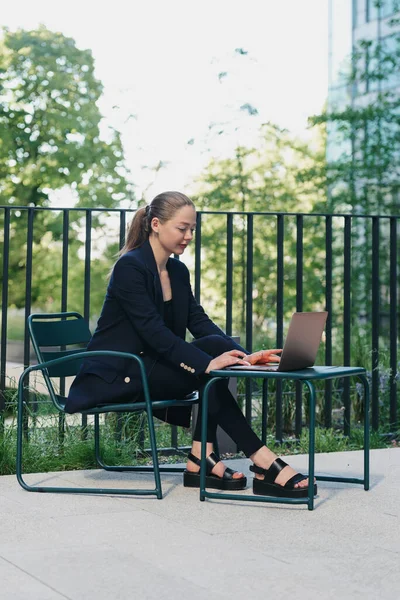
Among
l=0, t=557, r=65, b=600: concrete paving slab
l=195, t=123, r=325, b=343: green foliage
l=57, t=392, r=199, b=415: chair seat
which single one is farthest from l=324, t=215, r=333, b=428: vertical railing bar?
l=195, t=123, r=325, b=343: green foliage

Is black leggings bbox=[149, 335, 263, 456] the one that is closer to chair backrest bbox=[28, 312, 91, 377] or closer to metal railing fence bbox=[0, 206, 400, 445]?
chair backrest bbox=[28, 312, 91, 377]

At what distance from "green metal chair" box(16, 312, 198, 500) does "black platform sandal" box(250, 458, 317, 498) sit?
1.51ft

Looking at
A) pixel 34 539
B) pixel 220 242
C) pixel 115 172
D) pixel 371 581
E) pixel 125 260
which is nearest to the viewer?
pixel 371 581

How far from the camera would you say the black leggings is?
4465mm

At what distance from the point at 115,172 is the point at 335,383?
43.9 ft

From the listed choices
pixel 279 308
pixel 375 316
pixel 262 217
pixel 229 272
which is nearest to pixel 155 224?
pixel 229 272

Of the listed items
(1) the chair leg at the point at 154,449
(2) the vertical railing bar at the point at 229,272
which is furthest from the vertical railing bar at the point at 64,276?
(1) the chair leg at the point at 154,449

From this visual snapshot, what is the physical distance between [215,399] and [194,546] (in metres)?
1.12

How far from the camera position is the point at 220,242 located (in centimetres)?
1680

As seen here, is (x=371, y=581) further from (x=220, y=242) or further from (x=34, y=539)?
(x=220, y=242)

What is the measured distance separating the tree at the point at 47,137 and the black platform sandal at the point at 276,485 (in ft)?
52.5

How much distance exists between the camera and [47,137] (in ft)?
69.4

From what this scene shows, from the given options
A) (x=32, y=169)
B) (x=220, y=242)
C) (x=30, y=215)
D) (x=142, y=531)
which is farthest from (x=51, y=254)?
(x=142, y=531)

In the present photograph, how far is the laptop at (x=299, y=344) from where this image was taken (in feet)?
13.8
